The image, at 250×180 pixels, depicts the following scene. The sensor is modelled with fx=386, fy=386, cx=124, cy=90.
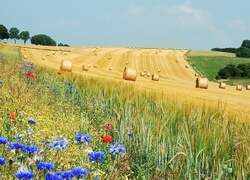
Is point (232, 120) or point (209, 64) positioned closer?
point (232, 120)

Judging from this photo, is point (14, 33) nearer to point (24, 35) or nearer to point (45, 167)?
point (24, 35)

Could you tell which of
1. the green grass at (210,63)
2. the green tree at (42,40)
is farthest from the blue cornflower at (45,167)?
the green tree at (42,40)

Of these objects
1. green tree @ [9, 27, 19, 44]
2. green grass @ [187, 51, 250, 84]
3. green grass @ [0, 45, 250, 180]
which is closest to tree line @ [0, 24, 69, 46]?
green tree @ [9, 27, 19, 44]

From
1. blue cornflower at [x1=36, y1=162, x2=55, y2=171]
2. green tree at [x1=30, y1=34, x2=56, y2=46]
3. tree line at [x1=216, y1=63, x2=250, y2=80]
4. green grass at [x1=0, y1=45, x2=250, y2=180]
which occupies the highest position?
green tree at [x1=30, y1=34, x2=56, y2=46]

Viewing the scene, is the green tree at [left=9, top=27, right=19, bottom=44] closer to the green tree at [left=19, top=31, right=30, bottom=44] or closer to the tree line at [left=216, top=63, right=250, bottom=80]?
the green tree at [left=19, top=31, right=30, bottom=44]

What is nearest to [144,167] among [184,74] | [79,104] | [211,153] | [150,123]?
[150,123]

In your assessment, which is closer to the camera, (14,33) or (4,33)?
(4,33)

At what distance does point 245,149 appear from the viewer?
11.0ft

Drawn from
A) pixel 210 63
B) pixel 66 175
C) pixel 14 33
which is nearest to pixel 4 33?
pixel 14 33

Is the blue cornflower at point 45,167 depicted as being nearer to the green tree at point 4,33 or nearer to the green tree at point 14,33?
the green tree at point 4,33

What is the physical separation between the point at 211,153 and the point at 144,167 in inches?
38.4

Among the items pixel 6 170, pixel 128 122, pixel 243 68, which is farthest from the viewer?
pixel 243 68

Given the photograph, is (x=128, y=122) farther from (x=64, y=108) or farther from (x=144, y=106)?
(x=64, y=108)

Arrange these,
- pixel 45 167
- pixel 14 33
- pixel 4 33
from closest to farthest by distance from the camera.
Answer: pixel 45 167 → pixel 4 33 → pixel 14 33
